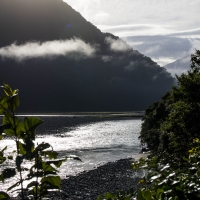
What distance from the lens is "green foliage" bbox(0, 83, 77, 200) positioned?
111 inches

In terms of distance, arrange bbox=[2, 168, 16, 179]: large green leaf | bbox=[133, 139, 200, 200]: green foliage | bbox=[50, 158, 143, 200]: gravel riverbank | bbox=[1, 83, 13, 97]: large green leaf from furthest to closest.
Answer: bbox=[50, 158, 143, 200]: gravel riverbank
bbox=[133, 139, 200, 200]: green foliage
bbox=[1, 83, 13, 97]: large green leaf
bbox=[2, 168, 16, 179]: large green leaf

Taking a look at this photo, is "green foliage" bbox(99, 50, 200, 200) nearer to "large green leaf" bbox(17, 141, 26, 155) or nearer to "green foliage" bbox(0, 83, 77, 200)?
"green foliage" bbox(0, 83, 77, 200)

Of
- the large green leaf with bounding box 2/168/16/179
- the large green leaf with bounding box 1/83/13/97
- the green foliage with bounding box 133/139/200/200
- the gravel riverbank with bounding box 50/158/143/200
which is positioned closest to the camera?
the large green leaf with bounding box 2/168/16/179

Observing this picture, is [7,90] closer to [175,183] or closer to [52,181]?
[52,181]

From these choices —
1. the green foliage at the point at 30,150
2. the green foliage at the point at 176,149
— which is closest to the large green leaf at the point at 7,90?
the green foliage at the point at 30,150

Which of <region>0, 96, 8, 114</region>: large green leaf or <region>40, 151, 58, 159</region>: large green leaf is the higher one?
<region>0, 96, 8, 114</region>: large green leaf

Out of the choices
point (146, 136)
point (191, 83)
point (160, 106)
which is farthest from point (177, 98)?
point (146, 136)

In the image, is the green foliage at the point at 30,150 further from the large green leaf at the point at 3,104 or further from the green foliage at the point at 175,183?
the green foliage at the point at 175,183

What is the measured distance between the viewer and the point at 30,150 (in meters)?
2.88

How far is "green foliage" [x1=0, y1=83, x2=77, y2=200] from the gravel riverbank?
33060mm

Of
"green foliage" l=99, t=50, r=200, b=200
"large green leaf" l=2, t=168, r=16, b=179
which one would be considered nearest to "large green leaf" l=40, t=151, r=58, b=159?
"large green leaf" l=2, t=168, r=16, b=179

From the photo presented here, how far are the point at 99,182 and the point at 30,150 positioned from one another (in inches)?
1688

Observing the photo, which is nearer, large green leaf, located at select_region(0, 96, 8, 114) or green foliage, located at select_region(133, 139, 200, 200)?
large green leaf, located at select_region(0, 96, 8, 114)

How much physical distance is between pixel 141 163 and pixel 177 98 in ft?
91.5
